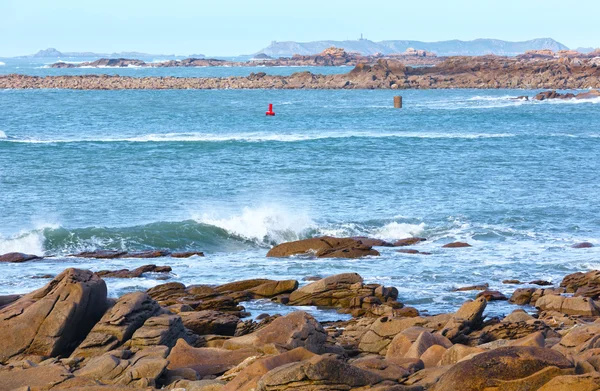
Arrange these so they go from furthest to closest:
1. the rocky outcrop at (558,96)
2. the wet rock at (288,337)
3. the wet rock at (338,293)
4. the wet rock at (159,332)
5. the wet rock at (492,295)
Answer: the rocky outcrop at (558,96) < the wet rock at (492,295) < the wet rock at (338,293) < the wet rock at (159,332) < the wet rock at (288,337)

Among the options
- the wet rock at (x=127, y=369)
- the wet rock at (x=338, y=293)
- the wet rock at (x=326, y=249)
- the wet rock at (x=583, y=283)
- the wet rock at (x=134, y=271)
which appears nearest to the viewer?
the wet rock at (x=127, y=369)

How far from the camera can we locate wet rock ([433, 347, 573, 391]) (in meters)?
8.15

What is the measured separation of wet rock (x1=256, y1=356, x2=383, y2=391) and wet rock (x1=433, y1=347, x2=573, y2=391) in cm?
90

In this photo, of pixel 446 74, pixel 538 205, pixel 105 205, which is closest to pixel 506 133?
pixel 538 205

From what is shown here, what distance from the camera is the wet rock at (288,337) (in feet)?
36.9

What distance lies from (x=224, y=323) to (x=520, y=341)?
4.80 m

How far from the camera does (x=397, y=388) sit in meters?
8.41

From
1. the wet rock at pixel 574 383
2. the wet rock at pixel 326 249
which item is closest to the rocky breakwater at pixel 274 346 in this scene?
the wet rock at pixel 574 383

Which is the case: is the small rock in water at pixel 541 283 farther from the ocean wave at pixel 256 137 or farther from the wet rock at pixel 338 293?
the ocean wave at pixel 256 137

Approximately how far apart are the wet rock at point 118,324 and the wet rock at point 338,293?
4.62 m

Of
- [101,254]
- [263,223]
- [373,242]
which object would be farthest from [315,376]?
[263,223]

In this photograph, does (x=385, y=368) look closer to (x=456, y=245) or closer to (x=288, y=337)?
(x=288, y=337)

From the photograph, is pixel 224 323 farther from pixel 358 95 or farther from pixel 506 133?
pixel 358 95

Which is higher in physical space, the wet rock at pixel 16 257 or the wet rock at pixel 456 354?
the wet rock at pixel 456 354
